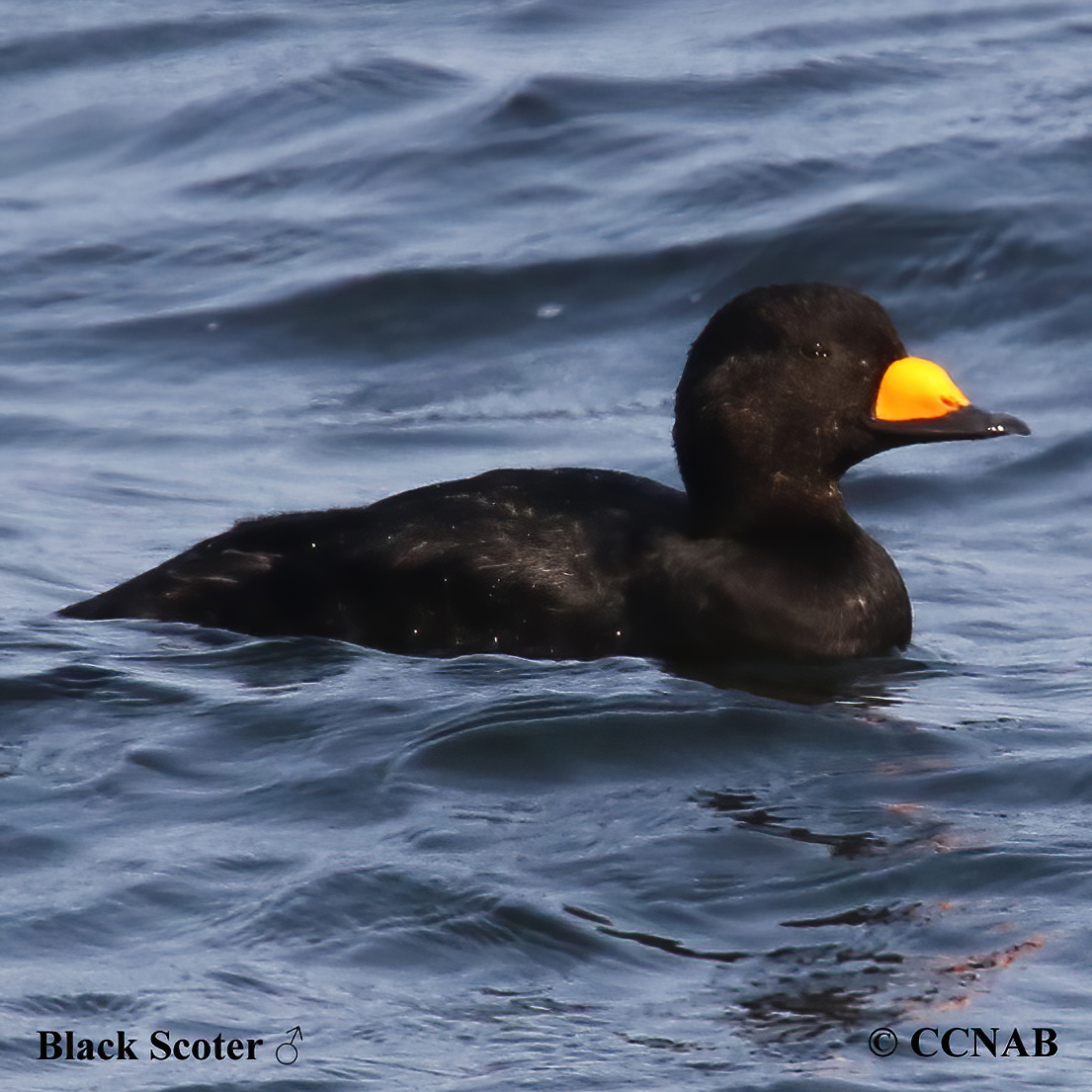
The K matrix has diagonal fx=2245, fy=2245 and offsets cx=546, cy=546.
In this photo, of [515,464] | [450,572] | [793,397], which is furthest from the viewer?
[515,464]

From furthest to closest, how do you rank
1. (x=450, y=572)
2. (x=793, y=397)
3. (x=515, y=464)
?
1. (x=515, y=464)
2. (x=793, y=397)
3. (x=450, y=572)

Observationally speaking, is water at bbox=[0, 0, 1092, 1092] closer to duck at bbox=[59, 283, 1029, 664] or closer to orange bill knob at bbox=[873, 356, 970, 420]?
duck at bbox=[59, 283, 1029, 664]

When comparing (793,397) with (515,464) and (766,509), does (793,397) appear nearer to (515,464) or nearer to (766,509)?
(766,509)

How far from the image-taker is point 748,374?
18.4ft

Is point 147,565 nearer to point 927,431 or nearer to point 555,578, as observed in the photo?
point 555,578

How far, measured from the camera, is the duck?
546 centimetres

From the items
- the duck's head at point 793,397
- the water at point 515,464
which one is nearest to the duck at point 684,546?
the duck's head at point 793,397

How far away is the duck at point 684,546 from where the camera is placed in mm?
5465

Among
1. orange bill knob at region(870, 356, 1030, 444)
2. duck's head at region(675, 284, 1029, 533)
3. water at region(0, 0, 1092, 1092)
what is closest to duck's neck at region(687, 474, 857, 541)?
duck's head at region(675, 284, 1029, 533)

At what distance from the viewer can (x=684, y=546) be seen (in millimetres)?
5551

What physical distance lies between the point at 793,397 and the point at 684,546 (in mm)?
467

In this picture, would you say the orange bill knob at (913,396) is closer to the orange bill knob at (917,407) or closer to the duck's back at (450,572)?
the orange bill knob at (917,407)

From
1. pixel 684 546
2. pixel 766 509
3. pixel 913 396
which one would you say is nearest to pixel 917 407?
pixel 913 396

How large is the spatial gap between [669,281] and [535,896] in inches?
230
